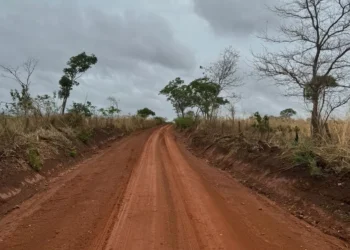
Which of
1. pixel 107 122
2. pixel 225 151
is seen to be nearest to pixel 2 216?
pixel 225 151

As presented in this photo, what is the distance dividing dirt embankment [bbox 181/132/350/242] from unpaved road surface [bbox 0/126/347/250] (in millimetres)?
381

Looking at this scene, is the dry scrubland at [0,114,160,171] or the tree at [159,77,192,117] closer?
the dry scrubland at [0,114,160,171]

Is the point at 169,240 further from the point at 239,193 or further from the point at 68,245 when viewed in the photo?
the point at 239,193

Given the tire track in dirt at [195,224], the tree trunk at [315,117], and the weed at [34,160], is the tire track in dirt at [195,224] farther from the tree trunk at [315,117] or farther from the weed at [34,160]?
the tree trunk at [315,117]

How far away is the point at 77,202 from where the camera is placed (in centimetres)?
755

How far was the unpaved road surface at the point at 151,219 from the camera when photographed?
212 inches

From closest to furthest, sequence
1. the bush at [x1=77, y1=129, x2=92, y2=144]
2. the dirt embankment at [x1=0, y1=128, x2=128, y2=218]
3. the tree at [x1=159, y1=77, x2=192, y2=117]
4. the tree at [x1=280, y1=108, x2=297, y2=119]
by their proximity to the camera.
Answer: the dirt embankment at [x1=0, y1=128, x2=128, y2=218] < the bush at [x1=77, y1=129, x2=92, y2=144] < the tree at [x1=280, y1=108, x2=297, y2=119] < the tree at [x1=159, y1=77, x2=192, y2=117]

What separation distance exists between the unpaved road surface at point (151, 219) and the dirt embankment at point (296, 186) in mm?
381

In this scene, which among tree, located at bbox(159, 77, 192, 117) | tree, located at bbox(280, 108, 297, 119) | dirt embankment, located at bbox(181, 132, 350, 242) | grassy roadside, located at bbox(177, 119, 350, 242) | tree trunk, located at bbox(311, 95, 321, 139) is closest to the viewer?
dirt embankment, located at bbox(181, 132, 350, 242)

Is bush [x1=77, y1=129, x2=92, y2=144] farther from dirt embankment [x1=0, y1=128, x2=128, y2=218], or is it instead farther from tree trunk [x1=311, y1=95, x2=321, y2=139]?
tree trunk [x1=311, y1=95, x2=321, y2=139]

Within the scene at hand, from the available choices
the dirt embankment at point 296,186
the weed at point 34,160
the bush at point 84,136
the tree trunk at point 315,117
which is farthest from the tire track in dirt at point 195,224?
the bush at point 84,136

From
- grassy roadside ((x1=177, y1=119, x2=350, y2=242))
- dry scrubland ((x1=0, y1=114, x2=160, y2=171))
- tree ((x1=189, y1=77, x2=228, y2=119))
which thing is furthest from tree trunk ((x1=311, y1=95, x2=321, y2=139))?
tree ((x1=189, y1=77, x2=228, y2=119))

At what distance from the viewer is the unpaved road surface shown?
17.7 ft

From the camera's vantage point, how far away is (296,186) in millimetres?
8555
